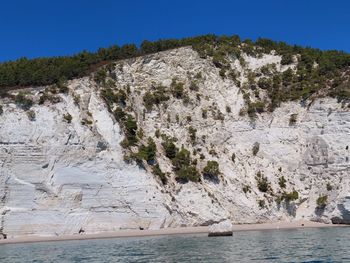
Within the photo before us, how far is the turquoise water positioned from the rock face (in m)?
10.2

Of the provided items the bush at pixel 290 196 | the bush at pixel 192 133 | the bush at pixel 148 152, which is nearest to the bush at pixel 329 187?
the bush at pixel 290 196

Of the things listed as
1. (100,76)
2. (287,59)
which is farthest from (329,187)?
(100,76)

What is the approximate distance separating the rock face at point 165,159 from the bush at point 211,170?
913 millimetres

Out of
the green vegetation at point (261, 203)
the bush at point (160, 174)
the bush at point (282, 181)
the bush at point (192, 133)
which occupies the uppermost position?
the bush at point (192, 133)

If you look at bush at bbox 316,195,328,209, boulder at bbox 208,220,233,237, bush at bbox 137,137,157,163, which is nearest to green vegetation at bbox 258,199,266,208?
bush at bbox 316,195,328,209

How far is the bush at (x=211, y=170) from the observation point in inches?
2237

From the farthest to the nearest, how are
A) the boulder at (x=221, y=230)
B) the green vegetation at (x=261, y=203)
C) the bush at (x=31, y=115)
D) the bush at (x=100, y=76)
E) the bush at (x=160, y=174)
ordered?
the bush at (x=100, y=76) < the green vegetation at (x=261, y=203) < the bush at (x=160, y=174) < the bush at (x=31, y=115) < the boulder at (x=221, y=230)

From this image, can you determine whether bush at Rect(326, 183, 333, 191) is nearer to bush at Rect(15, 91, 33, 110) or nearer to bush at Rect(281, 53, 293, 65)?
bush at Rect(281, 53, 293, 65)

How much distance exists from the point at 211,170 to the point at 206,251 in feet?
82.3

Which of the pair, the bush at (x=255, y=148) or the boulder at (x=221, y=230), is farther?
the bush at (x=255, y=148)

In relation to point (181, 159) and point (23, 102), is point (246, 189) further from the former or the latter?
point (23, 102)

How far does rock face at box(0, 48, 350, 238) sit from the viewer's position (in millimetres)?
49781

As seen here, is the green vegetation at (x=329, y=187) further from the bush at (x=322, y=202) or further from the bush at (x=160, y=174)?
the bush at (x=160, y=174)

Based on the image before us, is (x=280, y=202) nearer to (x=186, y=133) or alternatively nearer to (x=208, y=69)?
(x=186, y=133)
